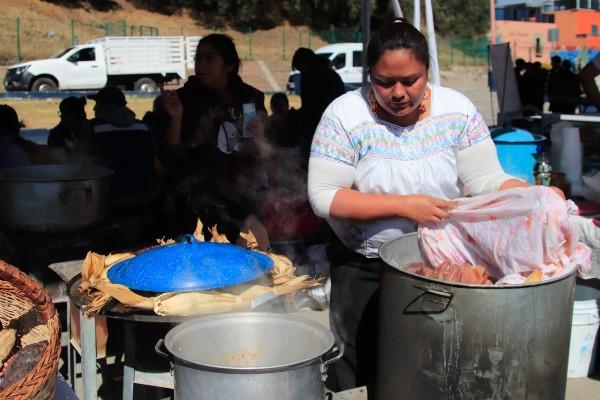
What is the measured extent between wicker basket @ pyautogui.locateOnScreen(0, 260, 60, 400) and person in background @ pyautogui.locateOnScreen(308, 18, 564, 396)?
0.87 metres

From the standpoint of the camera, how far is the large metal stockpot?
1.72m

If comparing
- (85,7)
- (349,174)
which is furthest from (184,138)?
(85,7)

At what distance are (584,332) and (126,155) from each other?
3.32 metres

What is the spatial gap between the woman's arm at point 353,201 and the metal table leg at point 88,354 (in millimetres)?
1184

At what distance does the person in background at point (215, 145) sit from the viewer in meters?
3.68

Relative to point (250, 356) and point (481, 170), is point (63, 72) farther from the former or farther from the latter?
point (481, 170)

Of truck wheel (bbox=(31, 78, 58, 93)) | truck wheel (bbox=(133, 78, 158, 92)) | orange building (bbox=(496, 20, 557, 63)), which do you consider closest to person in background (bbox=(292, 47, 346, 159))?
truck wheel (bbox=(31, 78, 58, 93))

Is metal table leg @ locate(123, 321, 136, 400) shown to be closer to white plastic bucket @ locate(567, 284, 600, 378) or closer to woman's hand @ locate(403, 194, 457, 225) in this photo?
woman's hand @ locate(403, 194, 457, 225)

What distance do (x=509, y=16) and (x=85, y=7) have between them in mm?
45260

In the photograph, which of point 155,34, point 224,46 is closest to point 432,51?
point 224,46

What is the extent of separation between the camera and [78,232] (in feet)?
10.4

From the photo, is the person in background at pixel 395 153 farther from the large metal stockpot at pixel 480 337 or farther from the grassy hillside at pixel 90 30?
the grassy hillside at pixel 90 30

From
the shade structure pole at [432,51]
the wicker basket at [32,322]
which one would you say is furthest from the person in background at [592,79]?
the wicker basket at [32,322]

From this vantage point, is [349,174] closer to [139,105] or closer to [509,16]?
[139,105]
